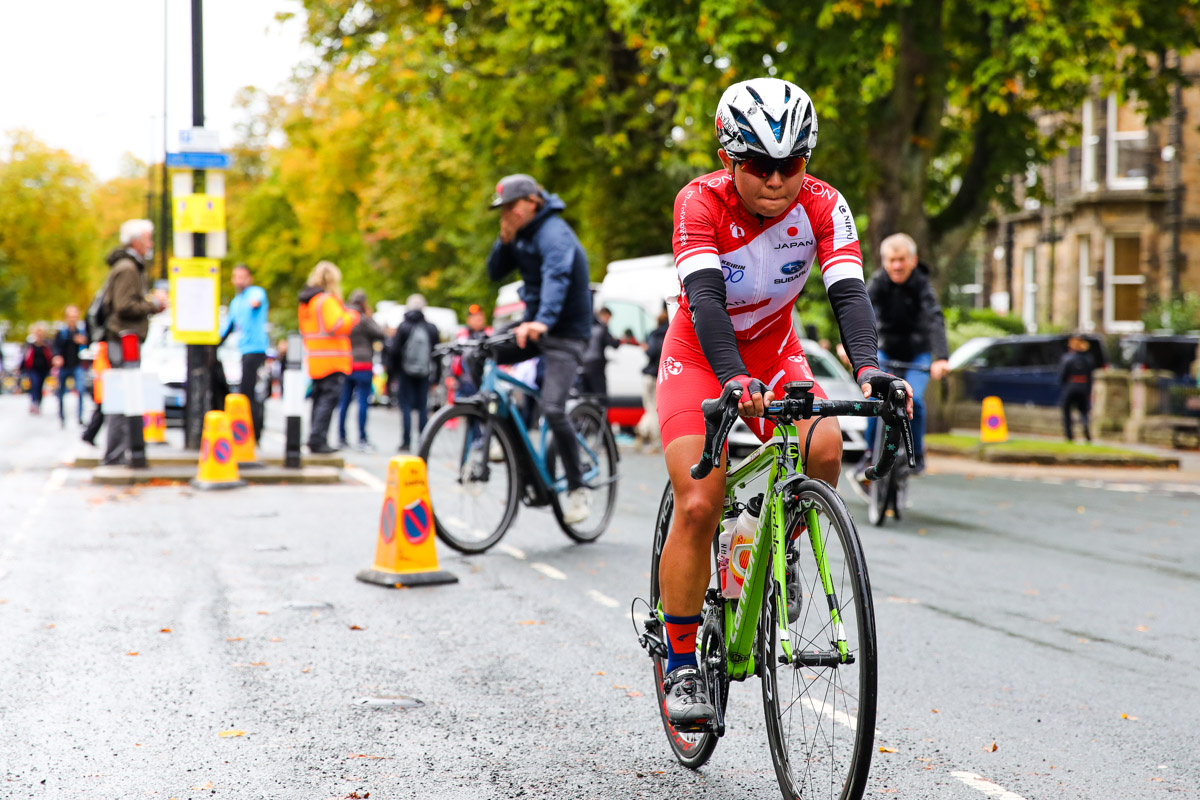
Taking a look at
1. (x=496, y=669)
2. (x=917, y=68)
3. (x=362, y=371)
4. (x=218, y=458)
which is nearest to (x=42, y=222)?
(x=362, y=371)

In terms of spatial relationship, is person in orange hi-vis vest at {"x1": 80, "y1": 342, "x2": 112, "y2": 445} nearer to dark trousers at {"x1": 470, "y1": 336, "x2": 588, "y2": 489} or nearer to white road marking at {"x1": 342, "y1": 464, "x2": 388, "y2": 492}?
white road marking at {"x1": 342, "y1": 464, "x2": 388, "y2": 492}

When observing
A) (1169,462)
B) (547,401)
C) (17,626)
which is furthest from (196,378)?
(1169,462)

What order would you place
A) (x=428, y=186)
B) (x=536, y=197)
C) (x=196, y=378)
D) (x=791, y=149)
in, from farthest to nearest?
(x=428, y=186) < (x=196, y=378) < (x=536, y=197) < (x=791, y=149)

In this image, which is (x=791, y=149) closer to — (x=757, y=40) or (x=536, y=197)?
(x=536, y=197)

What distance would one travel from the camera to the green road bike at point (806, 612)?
10.9ft

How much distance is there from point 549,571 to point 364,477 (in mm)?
5971

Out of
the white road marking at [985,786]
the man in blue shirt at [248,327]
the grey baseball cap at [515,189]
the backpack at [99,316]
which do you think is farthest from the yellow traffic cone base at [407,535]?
the man in blue shirt at [248,327]

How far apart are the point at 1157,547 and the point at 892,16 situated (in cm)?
945

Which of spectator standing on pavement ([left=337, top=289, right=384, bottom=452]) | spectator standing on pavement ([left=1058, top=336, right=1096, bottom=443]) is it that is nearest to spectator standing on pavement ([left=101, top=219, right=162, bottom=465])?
spectator standing on pavement ([left=337, top=289, right=384, bottom=452])

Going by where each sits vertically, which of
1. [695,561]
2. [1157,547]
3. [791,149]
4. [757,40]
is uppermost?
[757,40]

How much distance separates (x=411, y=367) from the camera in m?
17.8

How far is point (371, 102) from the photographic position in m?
26.5

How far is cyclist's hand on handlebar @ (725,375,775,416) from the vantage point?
11.6 ft

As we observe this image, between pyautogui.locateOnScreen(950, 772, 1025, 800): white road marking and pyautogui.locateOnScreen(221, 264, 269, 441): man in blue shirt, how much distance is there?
12371mm
